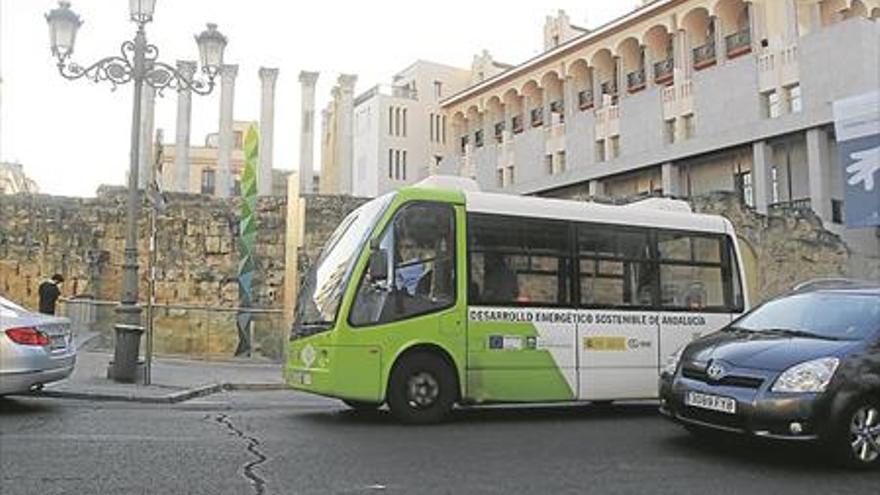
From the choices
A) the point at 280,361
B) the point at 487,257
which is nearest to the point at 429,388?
the point at 487,257

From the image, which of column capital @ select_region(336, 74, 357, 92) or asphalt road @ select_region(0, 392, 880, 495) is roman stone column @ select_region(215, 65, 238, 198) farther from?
asphalt road @ select_region(0, 392, 880, 495)

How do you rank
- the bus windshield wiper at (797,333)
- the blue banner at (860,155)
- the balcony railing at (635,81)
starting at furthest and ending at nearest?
the balcony railing at (635,81), the blue banner at (860,155), the bus windshield wiper at (797,333)

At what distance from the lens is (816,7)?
1356 inches

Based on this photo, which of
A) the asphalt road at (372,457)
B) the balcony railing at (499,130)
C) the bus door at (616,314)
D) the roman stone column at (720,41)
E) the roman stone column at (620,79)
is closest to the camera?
the asphalt road at (372,457)

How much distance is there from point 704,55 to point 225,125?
24.0m

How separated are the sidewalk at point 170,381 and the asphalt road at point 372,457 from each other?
134cm

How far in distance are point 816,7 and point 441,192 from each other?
3038 cm

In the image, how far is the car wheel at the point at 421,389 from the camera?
9.03 meters

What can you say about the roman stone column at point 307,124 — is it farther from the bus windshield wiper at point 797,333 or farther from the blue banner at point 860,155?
the bus windshield wiper at point 797,333

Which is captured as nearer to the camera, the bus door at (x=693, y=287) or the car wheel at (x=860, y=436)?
the car wheel at (x=860, y=436)

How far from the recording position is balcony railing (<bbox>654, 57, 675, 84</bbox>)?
3983cm

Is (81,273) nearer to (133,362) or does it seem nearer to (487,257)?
(133,362)

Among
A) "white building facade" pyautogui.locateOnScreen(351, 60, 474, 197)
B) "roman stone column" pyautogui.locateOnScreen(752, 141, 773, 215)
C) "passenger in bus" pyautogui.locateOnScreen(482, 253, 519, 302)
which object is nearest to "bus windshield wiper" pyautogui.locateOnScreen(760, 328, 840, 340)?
"passenger in bus" pyautogui.locateOnScreen(482, 253, 519, 302)

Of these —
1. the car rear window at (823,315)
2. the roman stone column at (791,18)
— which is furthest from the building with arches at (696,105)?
the car rear window at (823,315)
